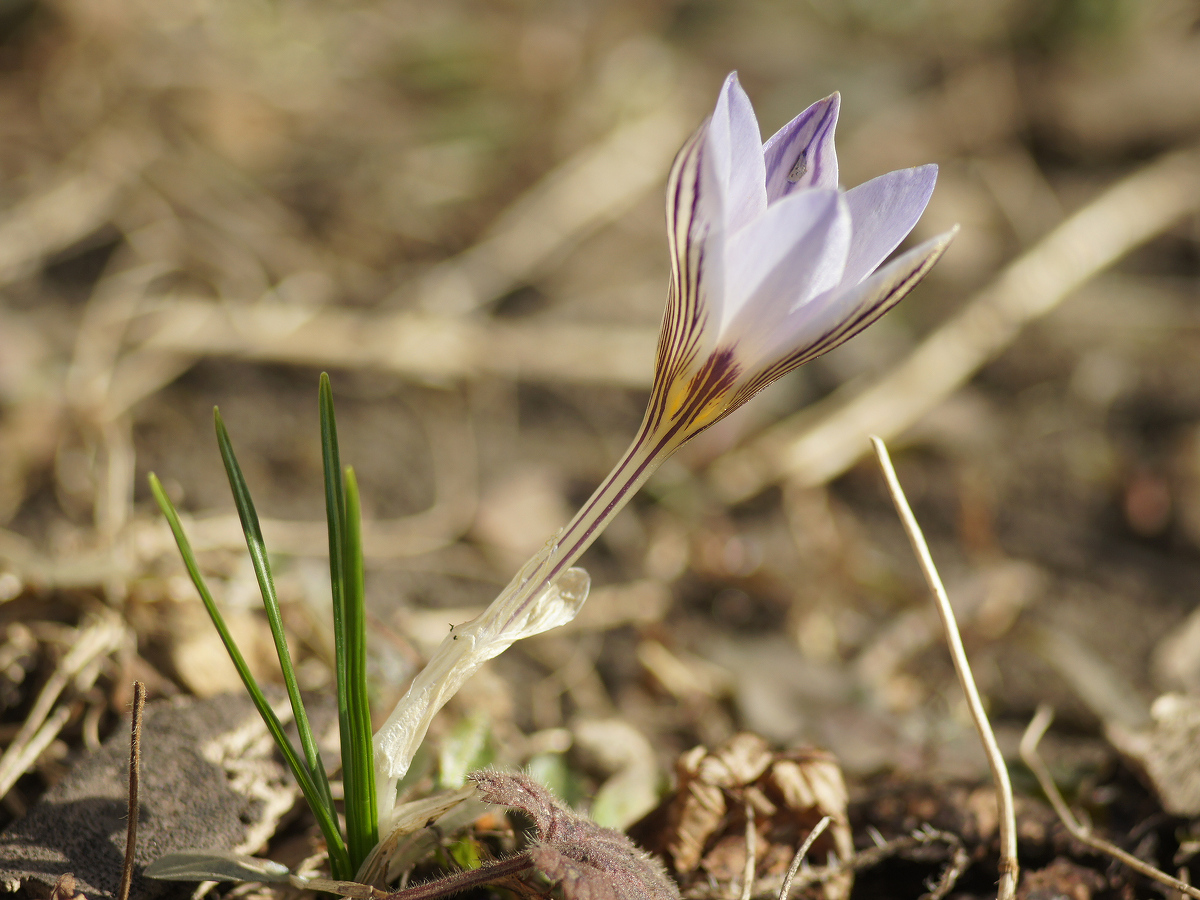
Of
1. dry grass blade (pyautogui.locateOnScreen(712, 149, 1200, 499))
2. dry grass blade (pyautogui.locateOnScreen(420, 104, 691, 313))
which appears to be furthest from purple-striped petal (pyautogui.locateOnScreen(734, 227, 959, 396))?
dry grass blade (pyautogui.locateOnScreen(420, 104, 691, 313))

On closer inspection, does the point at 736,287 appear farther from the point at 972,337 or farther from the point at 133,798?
the point at 972,337

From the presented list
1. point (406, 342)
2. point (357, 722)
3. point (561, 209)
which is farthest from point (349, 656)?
point (561, 209)

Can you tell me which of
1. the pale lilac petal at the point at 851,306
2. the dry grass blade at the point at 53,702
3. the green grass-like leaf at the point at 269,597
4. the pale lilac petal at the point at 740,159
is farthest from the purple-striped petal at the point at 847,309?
the dry grass blade at the point at 53,702

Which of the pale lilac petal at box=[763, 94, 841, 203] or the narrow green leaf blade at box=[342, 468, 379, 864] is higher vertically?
the pale lilac petal at box=[763, 94, 841, 203]

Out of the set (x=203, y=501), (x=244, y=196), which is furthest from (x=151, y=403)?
(x=244, y=196)

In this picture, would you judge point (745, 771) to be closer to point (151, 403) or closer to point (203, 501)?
point (203, 501)

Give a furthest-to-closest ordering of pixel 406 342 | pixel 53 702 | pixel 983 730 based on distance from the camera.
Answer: pixel 406 342 → pixel 53 702 → pixel 983 730

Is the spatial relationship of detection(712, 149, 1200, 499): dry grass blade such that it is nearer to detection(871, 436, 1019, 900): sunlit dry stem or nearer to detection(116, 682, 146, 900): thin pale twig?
detection(871, 436, 1019, 900): sunlit dry stem
